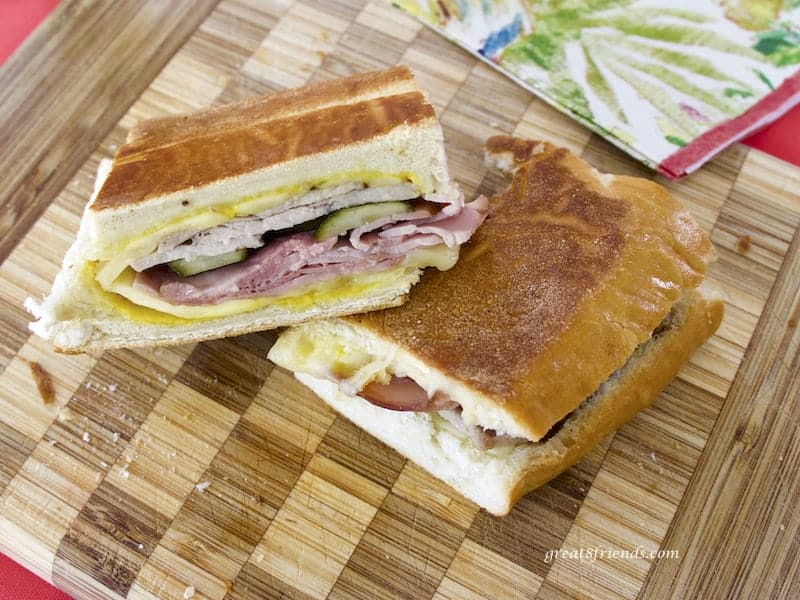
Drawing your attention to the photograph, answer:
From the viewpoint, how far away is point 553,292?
2.98 metres

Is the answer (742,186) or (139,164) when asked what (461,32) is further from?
(139,164)

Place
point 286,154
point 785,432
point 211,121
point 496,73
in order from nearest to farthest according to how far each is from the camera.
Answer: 1. point 286,154
2. point 785,432
3. point 211,121
4. point 496,73

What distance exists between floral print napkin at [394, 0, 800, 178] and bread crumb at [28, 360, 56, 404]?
2.55 m

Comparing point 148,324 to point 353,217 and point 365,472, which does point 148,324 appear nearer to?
point 353,217

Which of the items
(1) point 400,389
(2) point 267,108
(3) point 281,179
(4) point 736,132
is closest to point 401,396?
(1) point 400,389

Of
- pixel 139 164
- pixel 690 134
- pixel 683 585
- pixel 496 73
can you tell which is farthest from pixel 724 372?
pixel 139 164

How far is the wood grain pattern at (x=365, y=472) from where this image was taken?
9.78 feet

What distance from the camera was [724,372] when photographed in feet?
10.9

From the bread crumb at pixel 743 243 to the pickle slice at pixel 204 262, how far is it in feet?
7.03

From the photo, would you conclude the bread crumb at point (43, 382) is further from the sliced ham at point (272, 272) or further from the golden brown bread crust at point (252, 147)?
the golden brown bread crust at point (252, 147)

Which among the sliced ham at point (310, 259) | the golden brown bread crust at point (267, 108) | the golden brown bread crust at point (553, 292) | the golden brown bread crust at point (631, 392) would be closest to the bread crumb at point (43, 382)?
the sliced ham at point (310, 259)

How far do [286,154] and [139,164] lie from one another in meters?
0.61

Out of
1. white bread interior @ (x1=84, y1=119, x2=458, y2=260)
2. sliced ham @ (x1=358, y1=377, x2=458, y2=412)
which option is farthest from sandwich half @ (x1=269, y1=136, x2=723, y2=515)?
white bread interior @ (x1=84, y1=119, x2=458, y2=260)

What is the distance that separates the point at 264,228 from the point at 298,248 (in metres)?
0.15
